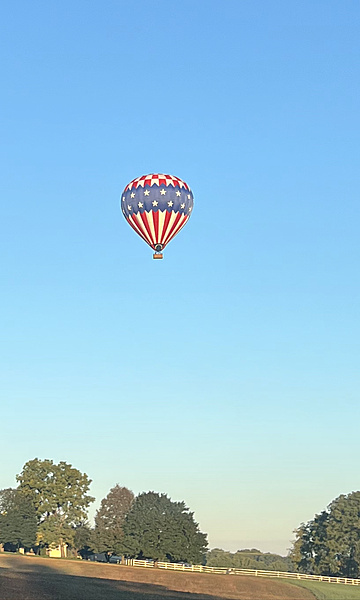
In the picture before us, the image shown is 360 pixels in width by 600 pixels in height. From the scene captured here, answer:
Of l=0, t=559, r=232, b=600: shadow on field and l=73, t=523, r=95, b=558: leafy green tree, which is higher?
l=73, t=523, r=95, b=558: leafy green tree

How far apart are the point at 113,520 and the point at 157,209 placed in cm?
7091

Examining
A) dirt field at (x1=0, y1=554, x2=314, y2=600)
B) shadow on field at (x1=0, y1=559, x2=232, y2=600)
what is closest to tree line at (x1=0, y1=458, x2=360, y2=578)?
dirt field at (x1=0, y1=554, x2=314, y2=600)

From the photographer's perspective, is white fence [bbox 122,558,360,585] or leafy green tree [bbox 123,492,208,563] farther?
leafy green tree [bbox 123,492,208,563]

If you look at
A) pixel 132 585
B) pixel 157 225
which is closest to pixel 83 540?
pixel 132 585

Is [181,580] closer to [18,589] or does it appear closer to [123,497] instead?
[18,589]

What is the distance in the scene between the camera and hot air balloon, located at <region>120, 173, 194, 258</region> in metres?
69.0

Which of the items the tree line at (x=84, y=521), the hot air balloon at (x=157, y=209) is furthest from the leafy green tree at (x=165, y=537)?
the hot air balloon at (x=157, y=209)

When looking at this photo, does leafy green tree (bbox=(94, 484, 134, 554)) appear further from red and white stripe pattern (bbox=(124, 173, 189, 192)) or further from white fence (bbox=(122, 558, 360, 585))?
red and white stripe pattern (bbox=(124, 173, 189, 192))

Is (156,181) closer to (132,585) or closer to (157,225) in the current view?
(157,225)

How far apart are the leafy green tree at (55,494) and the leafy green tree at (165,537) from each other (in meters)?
15.8

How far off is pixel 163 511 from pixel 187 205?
212 ft

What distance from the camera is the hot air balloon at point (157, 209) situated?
226ft

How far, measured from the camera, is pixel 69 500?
129750mm

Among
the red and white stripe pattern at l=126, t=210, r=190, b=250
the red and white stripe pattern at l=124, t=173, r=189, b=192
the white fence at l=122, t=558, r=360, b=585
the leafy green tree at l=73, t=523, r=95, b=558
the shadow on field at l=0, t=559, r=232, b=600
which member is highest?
the red and white stripe pattern at l=124, t=173, r=189, b=192
